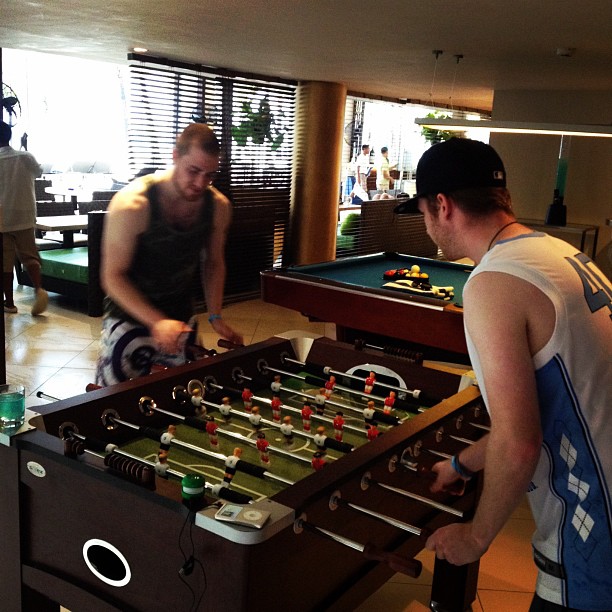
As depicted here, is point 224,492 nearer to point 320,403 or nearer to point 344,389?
point 320,403

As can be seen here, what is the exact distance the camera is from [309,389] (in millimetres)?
2463

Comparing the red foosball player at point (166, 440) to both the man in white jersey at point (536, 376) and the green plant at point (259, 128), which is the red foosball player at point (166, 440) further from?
the green plant at point (259, 128)

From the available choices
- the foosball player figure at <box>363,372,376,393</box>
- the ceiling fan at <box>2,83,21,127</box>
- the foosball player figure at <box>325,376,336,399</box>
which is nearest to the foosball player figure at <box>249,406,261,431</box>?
the foosball player figure at <box>325,376,336,399</box>

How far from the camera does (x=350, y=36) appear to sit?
4.44m

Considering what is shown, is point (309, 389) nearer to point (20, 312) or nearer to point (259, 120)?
point (20, 312)

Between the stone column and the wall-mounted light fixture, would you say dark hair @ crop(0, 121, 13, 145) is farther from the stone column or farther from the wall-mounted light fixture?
the wall-mounted light fixture

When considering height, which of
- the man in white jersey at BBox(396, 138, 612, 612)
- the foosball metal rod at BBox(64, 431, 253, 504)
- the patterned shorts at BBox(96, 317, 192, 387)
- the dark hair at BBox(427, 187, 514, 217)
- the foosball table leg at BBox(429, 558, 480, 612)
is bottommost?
the foosball table leg at BBox(429, 558, 480, 612)

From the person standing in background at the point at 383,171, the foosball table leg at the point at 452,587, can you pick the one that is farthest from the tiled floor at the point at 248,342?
the person standing in background at the point at 383,171

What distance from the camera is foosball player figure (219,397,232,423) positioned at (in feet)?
6.75

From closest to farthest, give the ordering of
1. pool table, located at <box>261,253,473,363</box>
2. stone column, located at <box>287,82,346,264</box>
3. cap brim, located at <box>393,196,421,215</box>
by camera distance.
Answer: cap brim, located at <box>393,196,421,215</box> → pool table, located at <box>261,253,473,363</box> → stone column, located at <box>287,82,346,264</box>

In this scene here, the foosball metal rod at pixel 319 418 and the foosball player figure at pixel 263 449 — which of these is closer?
the foosball player figure at pixel 263 449

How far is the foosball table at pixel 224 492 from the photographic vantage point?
1306mm

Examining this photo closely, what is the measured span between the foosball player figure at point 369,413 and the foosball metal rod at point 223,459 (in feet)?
1.58

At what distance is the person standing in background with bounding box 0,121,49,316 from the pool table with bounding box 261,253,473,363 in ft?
9.56
